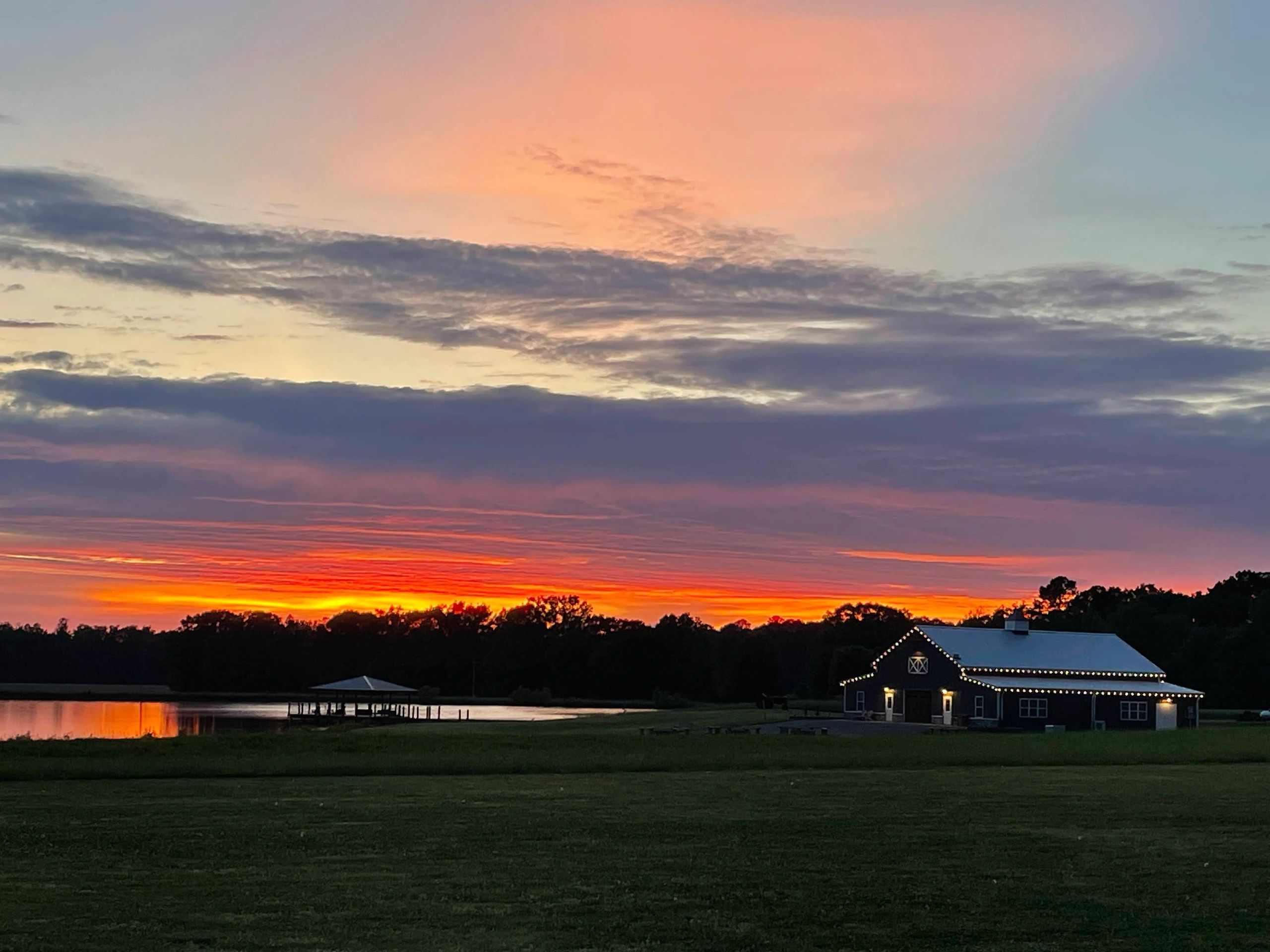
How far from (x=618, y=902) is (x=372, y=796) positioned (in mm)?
13377

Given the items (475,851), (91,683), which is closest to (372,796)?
(475,851)

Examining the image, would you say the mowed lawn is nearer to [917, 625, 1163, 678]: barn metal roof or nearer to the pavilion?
[917, 625, 1163, 678]: barn metal roof

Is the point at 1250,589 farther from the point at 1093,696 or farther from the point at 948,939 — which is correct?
the point at 948,939

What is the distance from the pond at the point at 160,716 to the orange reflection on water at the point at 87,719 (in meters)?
0.06

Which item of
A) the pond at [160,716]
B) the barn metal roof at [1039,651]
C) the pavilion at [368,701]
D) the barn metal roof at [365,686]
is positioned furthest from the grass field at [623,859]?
the pavilion at [368,701]

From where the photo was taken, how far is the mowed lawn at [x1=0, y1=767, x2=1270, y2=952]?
13.0m

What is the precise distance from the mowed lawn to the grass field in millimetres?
55

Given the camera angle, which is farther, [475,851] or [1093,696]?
[1093,696]

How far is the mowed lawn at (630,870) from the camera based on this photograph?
42.6 ft

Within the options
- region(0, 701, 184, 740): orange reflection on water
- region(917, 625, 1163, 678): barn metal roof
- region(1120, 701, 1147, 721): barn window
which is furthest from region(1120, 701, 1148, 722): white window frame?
region(0, 701, 184, 740): orange reflection on water

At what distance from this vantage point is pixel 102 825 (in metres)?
21.4

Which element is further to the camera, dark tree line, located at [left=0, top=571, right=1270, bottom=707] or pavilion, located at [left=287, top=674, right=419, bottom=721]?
dark tree line, located at [left=0, top=571, right=1270, bottom=707]

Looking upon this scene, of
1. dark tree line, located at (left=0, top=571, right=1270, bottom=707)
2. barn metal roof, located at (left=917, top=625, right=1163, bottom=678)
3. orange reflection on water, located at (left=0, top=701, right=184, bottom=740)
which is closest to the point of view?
orange reflection on water, located at (left=0, top=701, right=184, bottom=740)

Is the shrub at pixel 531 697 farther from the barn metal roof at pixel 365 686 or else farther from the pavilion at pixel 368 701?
the barn metal roof at pixel 365 686
